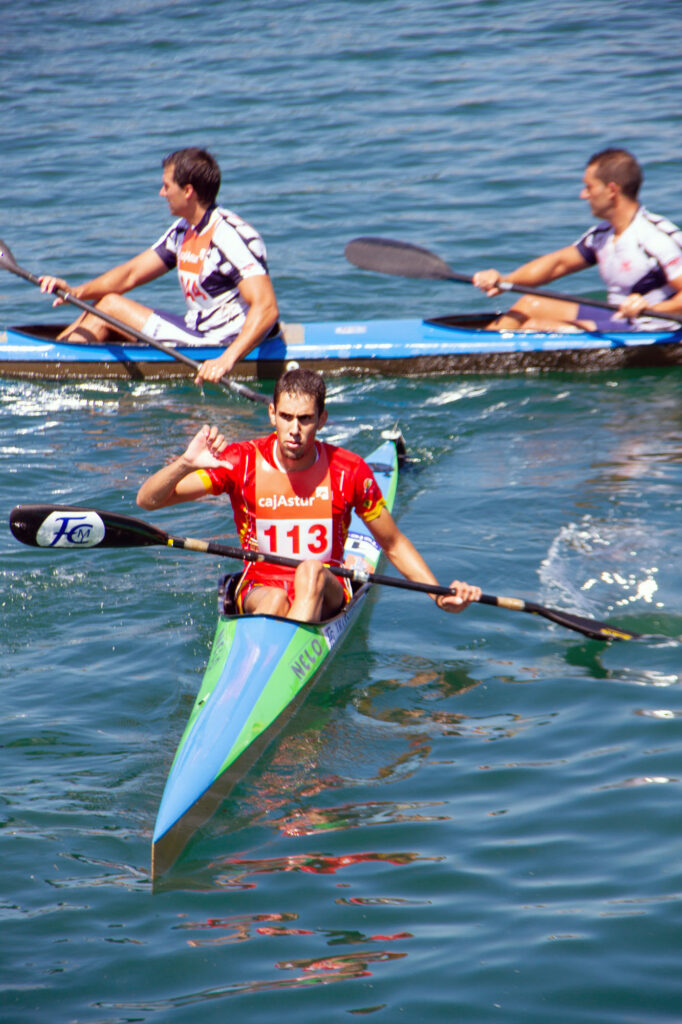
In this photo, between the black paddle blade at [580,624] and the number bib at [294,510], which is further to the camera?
the black paddle blade at [580,624]

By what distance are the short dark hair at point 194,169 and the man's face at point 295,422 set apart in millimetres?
3504

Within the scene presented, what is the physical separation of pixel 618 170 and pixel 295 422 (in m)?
4.19

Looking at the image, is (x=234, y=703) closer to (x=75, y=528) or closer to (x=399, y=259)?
(x=75, y=528)

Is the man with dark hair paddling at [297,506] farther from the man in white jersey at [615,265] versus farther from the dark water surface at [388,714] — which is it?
the man in white jersey at [615,265]

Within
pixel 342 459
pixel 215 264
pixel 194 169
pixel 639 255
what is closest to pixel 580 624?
pixel 342 459

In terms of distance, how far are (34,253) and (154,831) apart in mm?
8891

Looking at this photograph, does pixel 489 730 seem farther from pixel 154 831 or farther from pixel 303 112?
pixel 303 112

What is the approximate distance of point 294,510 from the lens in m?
4.87

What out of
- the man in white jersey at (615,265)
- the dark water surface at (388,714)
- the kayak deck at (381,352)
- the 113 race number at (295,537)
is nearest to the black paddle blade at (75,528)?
the 113 race number at (295,537)

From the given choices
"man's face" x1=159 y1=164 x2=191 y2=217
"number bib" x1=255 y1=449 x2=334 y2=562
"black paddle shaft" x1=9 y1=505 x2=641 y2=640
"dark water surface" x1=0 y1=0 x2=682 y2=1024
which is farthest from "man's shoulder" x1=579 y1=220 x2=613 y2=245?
"number bib" x1=255 y1=449 x2=334 y2=562

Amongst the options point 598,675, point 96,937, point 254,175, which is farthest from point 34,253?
point 96,937

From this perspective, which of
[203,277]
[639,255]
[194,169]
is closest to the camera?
[194,169]

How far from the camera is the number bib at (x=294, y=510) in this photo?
15.9 ft

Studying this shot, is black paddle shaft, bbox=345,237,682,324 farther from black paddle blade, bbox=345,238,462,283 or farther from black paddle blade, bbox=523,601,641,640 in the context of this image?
black paddle blade, bbox=523,601,641,640
